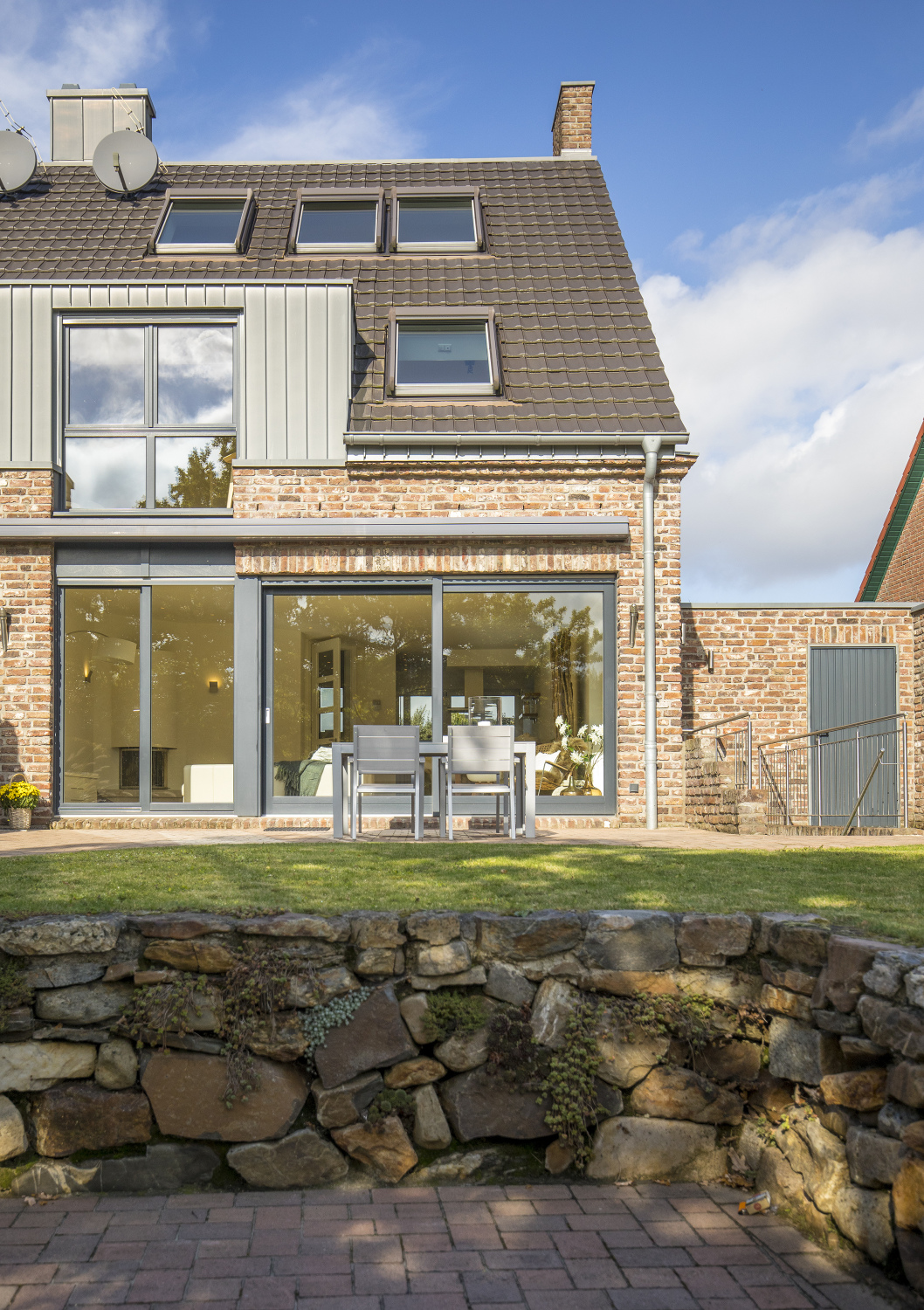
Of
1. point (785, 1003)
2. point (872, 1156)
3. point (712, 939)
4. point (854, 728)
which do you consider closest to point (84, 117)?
point (854, 728)

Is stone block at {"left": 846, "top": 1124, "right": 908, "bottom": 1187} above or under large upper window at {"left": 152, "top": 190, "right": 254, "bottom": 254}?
under

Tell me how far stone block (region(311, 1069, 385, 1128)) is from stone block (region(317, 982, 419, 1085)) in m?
0.03

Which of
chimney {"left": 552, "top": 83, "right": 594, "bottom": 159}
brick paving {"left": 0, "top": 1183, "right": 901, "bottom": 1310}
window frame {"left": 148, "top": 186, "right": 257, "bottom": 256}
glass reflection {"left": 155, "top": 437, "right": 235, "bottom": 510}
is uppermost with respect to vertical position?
chimney {"left": 552, "top": 83, "right": 594, "bottom": 159}

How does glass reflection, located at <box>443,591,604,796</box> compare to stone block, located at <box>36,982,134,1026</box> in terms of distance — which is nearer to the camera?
stone block, located at <box>36,982,134,1026</box>

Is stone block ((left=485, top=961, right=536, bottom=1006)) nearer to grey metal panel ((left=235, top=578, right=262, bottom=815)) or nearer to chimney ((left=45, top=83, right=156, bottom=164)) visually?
grey metal panel ((left=235, top=578, right=262, bottom=815))

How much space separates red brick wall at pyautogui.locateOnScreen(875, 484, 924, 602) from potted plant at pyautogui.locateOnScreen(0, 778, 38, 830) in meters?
13.7

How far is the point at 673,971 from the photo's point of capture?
3961 millimetres

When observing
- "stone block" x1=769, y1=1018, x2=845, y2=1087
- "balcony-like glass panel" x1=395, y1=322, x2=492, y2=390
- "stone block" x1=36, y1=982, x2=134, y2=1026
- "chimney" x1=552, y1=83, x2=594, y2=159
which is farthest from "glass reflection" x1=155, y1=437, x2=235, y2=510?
"chimney" x1=552, y1=83, x2=594, y2=159

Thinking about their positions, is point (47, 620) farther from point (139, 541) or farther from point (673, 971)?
point (673, 971)

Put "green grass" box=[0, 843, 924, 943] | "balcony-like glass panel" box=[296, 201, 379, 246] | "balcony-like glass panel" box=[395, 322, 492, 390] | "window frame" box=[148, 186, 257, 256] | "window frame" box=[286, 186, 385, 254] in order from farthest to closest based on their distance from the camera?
"balcony-like glass panel" box=[296, 201, 379, 246] → "window frame" box=[286, 186, 385, 254] → "window frame" box=[148, 186, 257, 256] → "balcony-like glass panel" box=[395, 322, 492, 390] → "green grass" box=[0, 843, 924, 943]

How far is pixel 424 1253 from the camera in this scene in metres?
3.26

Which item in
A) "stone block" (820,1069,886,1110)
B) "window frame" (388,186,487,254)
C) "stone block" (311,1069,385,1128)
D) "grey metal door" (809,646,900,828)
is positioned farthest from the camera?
"window frame" (388,186,487,254)

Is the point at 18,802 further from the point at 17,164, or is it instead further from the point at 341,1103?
the point at 17,164

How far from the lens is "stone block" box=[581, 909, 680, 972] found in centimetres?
394
